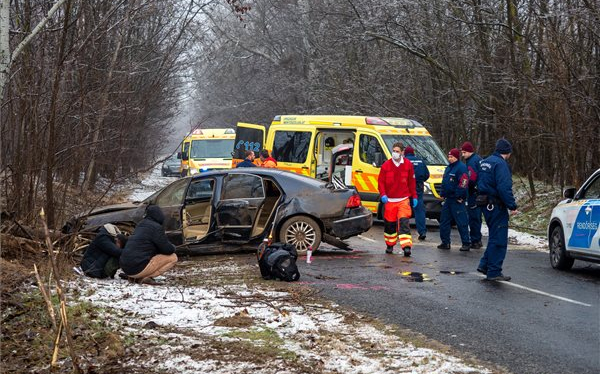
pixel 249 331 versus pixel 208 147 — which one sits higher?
pixel 208 147

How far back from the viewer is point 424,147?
67.1 feet

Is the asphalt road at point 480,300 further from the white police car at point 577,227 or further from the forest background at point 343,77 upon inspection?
the forest background at point 343,77

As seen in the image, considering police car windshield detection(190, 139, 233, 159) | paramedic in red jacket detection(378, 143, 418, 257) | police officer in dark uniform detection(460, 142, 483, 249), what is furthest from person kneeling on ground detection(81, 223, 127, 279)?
police car windshield detection(190, 139, 233, 159)

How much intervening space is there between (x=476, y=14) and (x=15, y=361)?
2060 cm

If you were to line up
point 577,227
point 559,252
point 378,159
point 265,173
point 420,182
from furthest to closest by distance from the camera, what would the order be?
point 378,159, point 420,182, point 265,173, point 559,252, point 577,227

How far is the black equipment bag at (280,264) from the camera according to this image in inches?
428

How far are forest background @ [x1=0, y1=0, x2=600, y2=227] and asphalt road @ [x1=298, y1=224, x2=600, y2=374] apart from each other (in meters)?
4.12

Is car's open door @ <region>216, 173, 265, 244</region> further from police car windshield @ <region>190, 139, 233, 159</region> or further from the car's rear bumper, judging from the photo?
police car windshield @ <region>190, 139, 233, 159</region>

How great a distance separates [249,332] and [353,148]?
13.1 m

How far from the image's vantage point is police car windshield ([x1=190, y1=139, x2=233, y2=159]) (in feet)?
103

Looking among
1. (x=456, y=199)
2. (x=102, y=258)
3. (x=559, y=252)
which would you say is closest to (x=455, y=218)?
(x=456, y=199)

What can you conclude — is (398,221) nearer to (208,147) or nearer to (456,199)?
(456,199)

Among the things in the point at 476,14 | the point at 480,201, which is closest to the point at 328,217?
the point at 480,201

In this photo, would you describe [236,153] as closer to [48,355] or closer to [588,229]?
[588,229]
